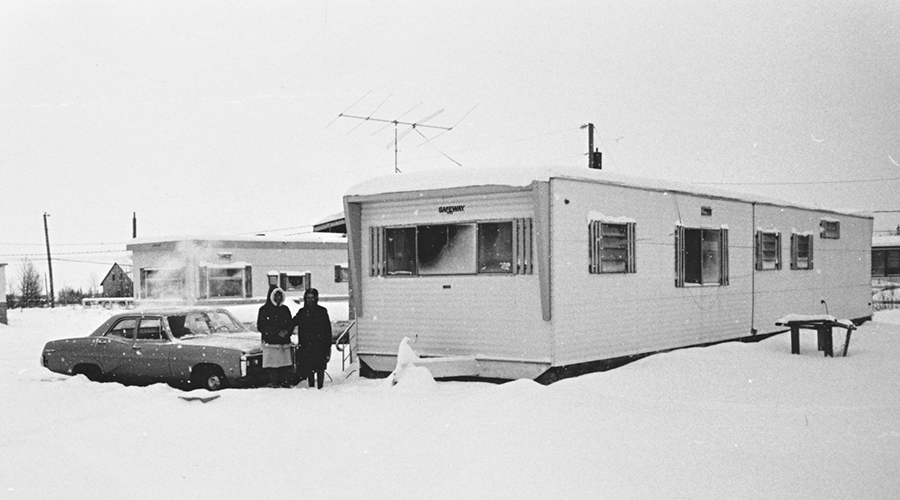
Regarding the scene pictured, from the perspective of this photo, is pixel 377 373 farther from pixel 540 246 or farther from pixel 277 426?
pixel 277 426

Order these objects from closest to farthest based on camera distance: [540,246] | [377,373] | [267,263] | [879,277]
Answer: [540,246], [377,373], [267,263], [879,277]

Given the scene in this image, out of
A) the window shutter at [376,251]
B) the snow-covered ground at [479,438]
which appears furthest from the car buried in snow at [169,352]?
the window shutter at [376,251]

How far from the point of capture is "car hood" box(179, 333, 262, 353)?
34.0 ft

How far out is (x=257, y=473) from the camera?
6148 mm

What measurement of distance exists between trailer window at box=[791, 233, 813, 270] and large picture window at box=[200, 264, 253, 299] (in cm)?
1459

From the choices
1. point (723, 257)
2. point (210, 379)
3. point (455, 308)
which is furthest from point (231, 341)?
point (723, 257)

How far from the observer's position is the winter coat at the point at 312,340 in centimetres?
1037

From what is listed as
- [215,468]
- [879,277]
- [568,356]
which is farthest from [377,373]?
[879,277]

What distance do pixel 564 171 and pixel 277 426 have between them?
205 inches

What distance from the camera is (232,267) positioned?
74.0 ft

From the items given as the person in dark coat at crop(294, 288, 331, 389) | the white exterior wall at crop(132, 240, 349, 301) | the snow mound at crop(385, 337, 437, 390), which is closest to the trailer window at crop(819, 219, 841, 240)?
the snow mound at crop(385, 337, 437, 390)

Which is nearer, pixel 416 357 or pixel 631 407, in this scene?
pixel 631 407

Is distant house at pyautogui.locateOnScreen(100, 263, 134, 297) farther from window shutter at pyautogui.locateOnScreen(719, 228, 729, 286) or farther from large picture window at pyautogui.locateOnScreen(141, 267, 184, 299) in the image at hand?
window shutter at pyautogui.locateOnScreen(719, 228, 729, 286)

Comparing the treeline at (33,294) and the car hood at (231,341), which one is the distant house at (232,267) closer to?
the car hood at (231,341)
